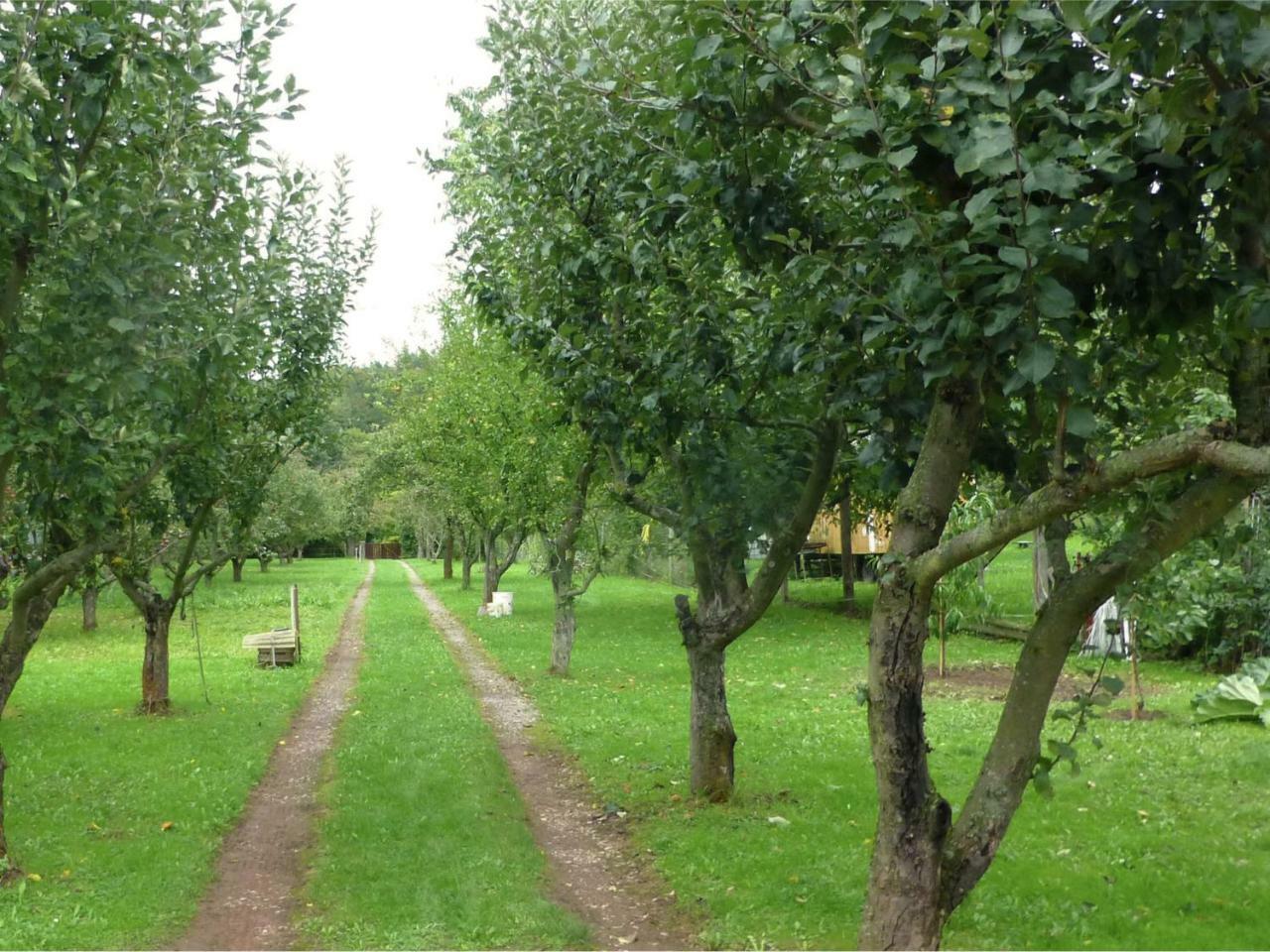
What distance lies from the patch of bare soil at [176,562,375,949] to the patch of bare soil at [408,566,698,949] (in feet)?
6.30

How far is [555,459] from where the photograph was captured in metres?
20.0

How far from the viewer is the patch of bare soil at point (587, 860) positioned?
288 inches

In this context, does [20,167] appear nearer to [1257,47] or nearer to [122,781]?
[1257,47]

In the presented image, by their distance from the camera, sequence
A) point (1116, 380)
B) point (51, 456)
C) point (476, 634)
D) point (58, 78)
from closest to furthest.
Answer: point (1116, 380) → point (58, 78) → point (51, 456) → point (476, 634)

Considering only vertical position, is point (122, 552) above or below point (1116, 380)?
below

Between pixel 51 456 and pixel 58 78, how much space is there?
2530mm

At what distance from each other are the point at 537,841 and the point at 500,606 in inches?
896

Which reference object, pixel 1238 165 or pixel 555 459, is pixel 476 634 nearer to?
pixel 555 459

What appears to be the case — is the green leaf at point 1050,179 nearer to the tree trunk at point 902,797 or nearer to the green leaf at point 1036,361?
the green leaf at point 1036,361

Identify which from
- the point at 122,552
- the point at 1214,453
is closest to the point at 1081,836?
the point at 1214,453

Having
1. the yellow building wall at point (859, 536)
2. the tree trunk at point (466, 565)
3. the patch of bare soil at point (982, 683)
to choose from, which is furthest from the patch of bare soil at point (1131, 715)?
the tree trunk at point (466, 565)

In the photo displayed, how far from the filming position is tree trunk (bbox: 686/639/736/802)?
10133 mm

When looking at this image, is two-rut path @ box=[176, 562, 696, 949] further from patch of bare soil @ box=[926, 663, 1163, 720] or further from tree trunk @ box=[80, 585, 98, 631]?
tree trunk @ box=[80, 585, 98, 631]

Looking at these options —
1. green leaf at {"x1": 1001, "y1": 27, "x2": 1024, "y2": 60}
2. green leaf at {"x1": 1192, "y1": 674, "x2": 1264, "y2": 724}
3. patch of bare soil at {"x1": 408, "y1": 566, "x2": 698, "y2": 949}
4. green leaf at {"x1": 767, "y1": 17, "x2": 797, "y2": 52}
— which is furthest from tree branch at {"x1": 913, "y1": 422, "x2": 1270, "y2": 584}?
green leaf at {"x1": 1192, "y1": 674, "x2": 1264, "y2": 724}
